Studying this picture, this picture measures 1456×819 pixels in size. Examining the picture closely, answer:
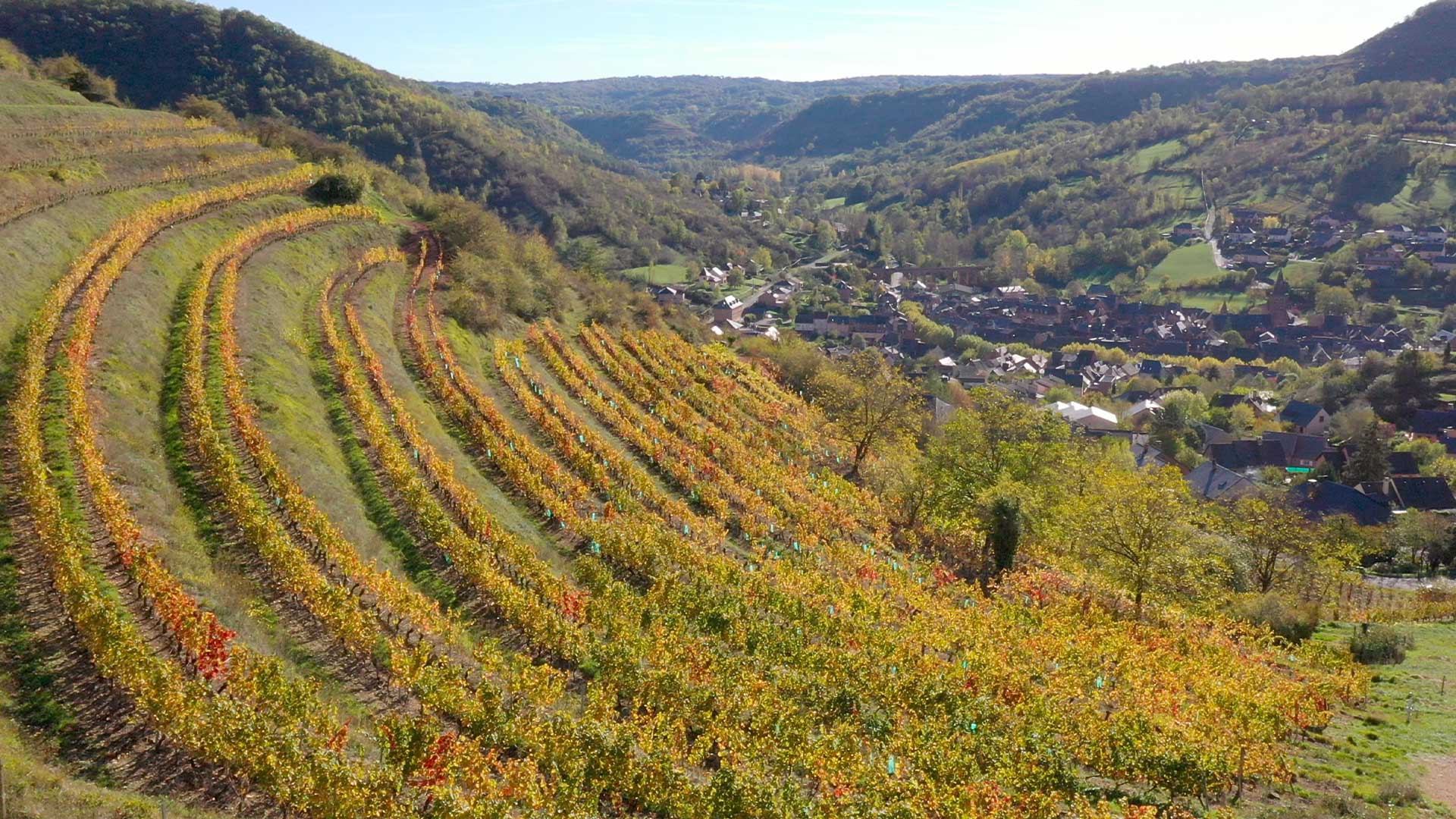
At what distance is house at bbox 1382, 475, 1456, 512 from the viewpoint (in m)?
70.6

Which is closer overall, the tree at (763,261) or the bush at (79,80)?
the bush at (79,80)

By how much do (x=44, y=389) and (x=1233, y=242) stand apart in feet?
663

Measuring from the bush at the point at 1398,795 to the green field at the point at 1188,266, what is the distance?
170 meters

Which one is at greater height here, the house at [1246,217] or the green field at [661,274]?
the house at [1246,217]

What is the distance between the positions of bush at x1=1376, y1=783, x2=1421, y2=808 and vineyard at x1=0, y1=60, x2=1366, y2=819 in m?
1.73

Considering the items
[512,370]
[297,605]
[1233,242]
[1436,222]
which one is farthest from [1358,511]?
[1436,222]

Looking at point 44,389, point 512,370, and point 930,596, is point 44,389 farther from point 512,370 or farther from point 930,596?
point 930,596

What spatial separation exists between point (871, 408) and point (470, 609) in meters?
30.3

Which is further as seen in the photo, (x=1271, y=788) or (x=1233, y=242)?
(x=1233, y=242)

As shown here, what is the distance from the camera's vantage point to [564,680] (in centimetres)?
2006

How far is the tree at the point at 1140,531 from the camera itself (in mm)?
33719

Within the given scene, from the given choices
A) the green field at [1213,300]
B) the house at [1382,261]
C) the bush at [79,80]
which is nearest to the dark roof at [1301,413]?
the green field at [1213,300]

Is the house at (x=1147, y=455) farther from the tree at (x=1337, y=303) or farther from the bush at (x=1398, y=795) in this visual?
the tree at (x=1337, y=303)

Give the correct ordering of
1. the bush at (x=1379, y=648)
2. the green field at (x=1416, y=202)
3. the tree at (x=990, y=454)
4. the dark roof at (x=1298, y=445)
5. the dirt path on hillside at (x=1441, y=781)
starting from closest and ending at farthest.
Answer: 1. the dirt path on hillside at (x=1441, y=781)
2. the bush at (x=1379, y=648)
3. the tree at (x=990, y=454)
4. the dark roof at (x=1298, y=445)
5. the green field at (x=1416, y=202)
